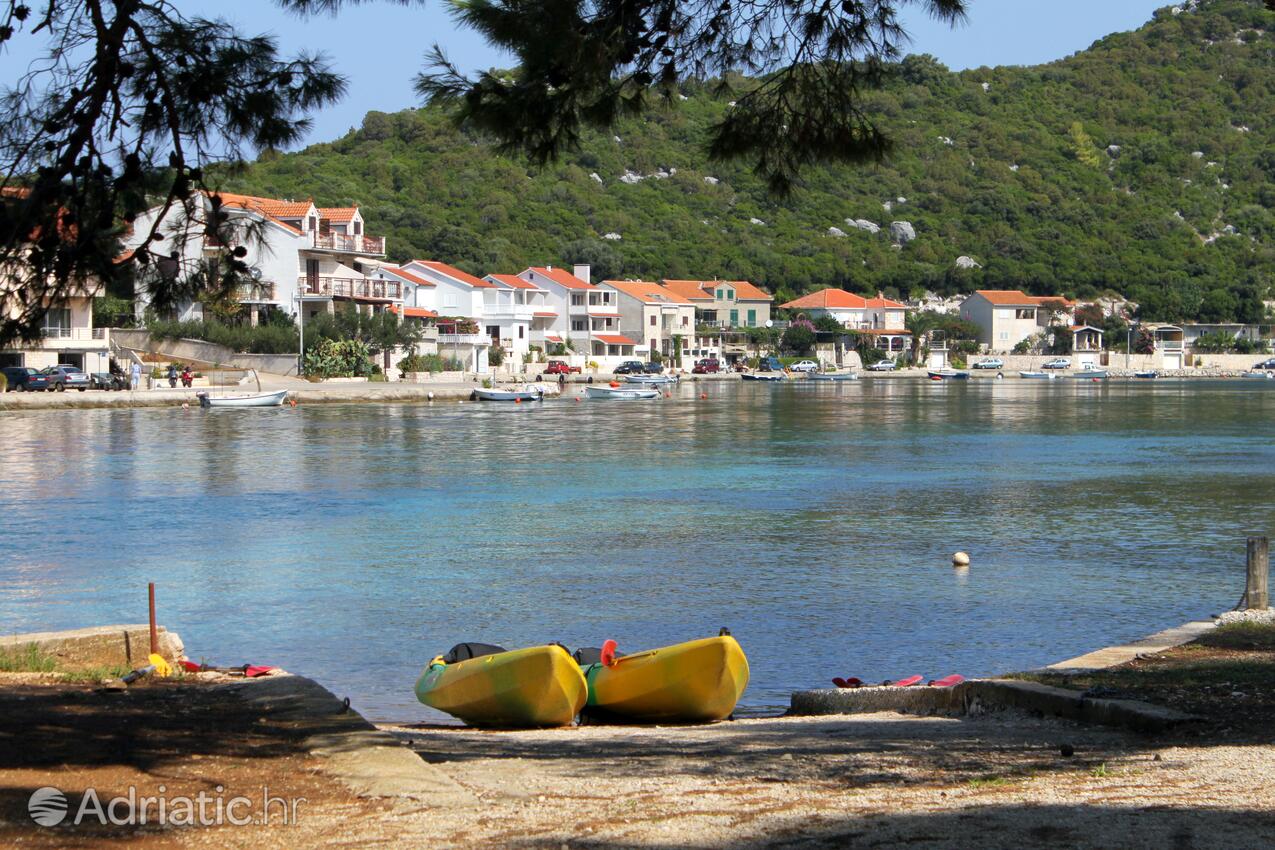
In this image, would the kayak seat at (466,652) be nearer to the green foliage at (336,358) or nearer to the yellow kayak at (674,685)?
the yellow kayak at (674,685)

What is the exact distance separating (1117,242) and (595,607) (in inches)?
6179

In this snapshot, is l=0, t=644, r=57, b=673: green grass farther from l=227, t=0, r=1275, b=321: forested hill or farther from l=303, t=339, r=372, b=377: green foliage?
l=227, t=0, r=1275, b=321: forested hill

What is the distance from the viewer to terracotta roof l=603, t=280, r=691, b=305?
Result: 10656 cm

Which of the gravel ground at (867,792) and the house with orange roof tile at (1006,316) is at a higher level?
the house with orange roof tile at (1006,316)

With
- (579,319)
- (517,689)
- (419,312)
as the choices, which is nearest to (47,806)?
(517,689)

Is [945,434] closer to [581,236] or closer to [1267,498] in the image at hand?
[1267,498]

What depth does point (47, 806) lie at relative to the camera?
21.1 ft

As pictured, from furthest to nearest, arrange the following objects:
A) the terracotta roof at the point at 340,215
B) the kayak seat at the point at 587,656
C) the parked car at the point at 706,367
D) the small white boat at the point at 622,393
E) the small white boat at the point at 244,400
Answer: the parked car at the point at 706,367 → the terracotta roof at the point at 340,215 → the small white boat at the point at 622,393 → the small white boat at the point at 244,400 → the kayak seat at the point at 587,656

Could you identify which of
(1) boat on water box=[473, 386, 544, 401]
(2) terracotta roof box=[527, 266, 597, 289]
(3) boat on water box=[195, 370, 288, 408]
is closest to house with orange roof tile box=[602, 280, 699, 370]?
(2) terracotta roof box=[527, 266, 597, 289]

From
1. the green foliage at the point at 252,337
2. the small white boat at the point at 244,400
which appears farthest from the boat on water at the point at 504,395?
the small white boat at the point at 244,400

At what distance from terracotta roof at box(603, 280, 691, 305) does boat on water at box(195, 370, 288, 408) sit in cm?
4621

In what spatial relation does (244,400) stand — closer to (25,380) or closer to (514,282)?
(25,380)

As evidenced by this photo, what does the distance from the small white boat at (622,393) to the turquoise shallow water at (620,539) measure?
24.1 metres

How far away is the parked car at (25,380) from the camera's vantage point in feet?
188
